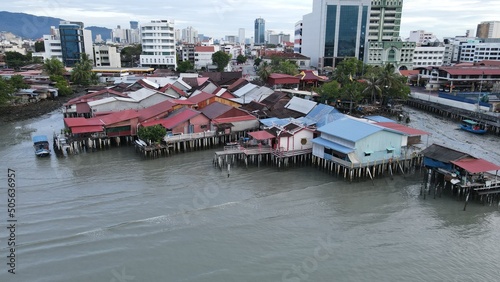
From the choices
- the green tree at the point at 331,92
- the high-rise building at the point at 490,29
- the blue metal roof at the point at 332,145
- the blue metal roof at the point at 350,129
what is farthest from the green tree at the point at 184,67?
the high-rise building at the point at 490,29

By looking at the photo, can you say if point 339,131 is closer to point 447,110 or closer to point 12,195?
point 12,195

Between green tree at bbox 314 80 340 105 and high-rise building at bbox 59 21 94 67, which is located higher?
high-rise building at bbox 59 21 94 67

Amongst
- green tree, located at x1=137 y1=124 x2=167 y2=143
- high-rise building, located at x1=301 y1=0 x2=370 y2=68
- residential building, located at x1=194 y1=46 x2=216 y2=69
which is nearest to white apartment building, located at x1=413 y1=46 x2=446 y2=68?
high-rise building, located at x1=301 y1=0 x2=370 y2=68

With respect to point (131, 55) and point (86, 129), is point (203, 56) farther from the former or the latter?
point (86, 129)

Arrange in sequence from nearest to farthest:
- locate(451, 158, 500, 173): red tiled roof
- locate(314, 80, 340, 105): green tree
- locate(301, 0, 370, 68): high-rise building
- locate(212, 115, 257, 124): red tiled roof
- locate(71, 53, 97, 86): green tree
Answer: locate(451, 158, 500, 173): red tiled roof
locate(212, 115, 257, 124): red tiled roof
locate(314, 80, 340, 105): green tree
locate(71, 53, 97, 86): green tree
locate(301, 0, 370, 68): high-rise building

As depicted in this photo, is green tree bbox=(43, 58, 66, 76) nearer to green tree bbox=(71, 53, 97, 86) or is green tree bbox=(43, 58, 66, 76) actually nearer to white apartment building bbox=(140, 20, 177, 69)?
green tree bbox=(71, 53, 97, 86)

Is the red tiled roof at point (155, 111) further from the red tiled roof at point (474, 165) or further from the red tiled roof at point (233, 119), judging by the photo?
the red tiled roof at point (474, 165)

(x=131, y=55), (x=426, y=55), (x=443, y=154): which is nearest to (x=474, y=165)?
(x=443, y=154)
